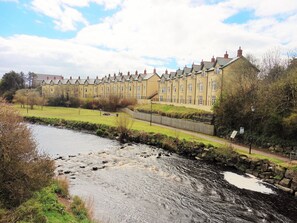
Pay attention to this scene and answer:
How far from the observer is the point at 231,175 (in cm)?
2305

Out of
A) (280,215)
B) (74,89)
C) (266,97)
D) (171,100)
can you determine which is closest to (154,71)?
(171,100)

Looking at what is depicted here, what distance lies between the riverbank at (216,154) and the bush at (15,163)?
18551 mm

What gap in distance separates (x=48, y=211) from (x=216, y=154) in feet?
67.6

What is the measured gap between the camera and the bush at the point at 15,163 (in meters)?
10.1

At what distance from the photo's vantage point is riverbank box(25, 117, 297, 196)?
68.7 feet

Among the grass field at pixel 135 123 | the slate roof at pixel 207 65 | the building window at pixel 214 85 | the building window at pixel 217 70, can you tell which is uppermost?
the slate roof at pixel 207 65

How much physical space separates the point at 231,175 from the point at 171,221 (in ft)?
35.8

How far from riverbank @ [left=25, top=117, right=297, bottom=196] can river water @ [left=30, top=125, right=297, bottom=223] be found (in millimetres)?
1398

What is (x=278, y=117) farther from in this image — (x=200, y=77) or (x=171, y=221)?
(x=200, y=77)

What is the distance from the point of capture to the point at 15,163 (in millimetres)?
10492

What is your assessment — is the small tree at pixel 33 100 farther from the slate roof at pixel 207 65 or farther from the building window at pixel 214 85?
the building window at pixel 214 85

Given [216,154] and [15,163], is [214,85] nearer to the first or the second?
[216,154]

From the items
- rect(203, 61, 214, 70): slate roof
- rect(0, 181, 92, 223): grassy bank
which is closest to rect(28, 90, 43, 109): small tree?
rect(203, 61, 214, 70): slate roof

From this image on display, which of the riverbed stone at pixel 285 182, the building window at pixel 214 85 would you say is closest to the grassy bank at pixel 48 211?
the riverbed stone at pixel 285 182
